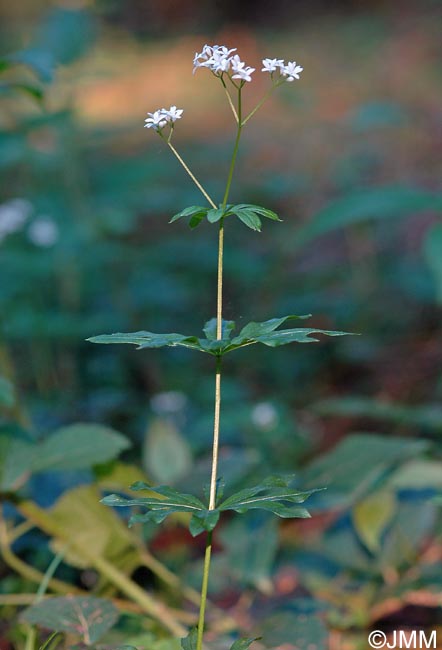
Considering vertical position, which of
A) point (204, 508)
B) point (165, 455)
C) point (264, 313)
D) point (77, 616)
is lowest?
point (77, 616)

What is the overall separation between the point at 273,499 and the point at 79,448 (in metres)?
0.58

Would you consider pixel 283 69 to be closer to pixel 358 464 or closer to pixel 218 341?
pixel 218 341

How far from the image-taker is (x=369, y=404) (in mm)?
1823

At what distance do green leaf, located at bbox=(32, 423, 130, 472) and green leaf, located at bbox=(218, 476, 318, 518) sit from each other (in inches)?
18.2

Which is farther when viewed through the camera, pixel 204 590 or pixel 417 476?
pixel 417 476

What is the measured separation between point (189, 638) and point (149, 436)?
0.81m

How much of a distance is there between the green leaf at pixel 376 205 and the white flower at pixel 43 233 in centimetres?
105

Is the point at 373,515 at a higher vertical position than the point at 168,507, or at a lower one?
lower

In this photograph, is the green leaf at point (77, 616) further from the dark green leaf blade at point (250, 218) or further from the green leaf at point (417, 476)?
the green leaf at point (417, 476)

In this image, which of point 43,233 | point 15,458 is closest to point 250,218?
point 15,458

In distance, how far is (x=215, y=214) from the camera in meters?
0.82

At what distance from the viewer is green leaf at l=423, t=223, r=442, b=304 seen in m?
1.77

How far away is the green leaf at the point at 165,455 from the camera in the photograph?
1.62 meters

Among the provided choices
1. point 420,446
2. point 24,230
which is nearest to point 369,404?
point 420,446
